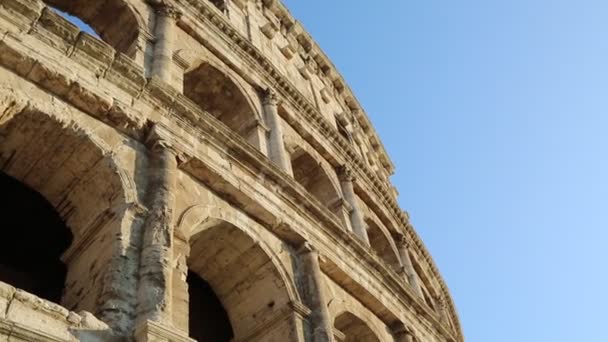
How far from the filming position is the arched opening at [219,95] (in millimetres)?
10641

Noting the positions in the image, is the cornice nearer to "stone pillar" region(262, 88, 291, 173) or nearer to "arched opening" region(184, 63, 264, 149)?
"stone pillar" region(262, 88, 291, 173)

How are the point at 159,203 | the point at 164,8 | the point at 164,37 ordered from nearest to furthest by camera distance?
the point at 159,203, the point at 164,37, the point at 164,8

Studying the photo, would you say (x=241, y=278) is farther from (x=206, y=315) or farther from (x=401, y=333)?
(x=401, y=333)

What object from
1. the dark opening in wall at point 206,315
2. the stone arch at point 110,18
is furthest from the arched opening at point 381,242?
the stone arch at point 110,18

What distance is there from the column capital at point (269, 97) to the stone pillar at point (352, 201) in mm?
2232

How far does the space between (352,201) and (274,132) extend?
257 centimetres

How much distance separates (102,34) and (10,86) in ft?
13.3

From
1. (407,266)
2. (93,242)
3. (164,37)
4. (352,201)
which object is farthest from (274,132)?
(407,266)

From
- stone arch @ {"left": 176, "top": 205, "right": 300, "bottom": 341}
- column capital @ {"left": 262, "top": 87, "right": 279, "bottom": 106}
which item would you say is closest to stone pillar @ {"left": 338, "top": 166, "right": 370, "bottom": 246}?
column capital @ {"left": 262, "top": 87, "right": 279, "bottom": 106}

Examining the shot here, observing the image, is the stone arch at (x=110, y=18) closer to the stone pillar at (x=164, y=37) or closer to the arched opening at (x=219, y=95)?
the stone pillar at (x=164, y=37)

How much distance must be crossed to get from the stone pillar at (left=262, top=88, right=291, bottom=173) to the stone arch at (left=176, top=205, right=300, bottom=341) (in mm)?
2171

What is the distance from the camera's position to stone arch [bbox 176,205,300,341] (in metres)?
7.34

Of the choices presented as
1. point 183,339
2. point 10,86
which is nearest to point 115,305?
point 183,339

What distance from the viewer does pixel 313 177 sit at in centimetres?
1230
